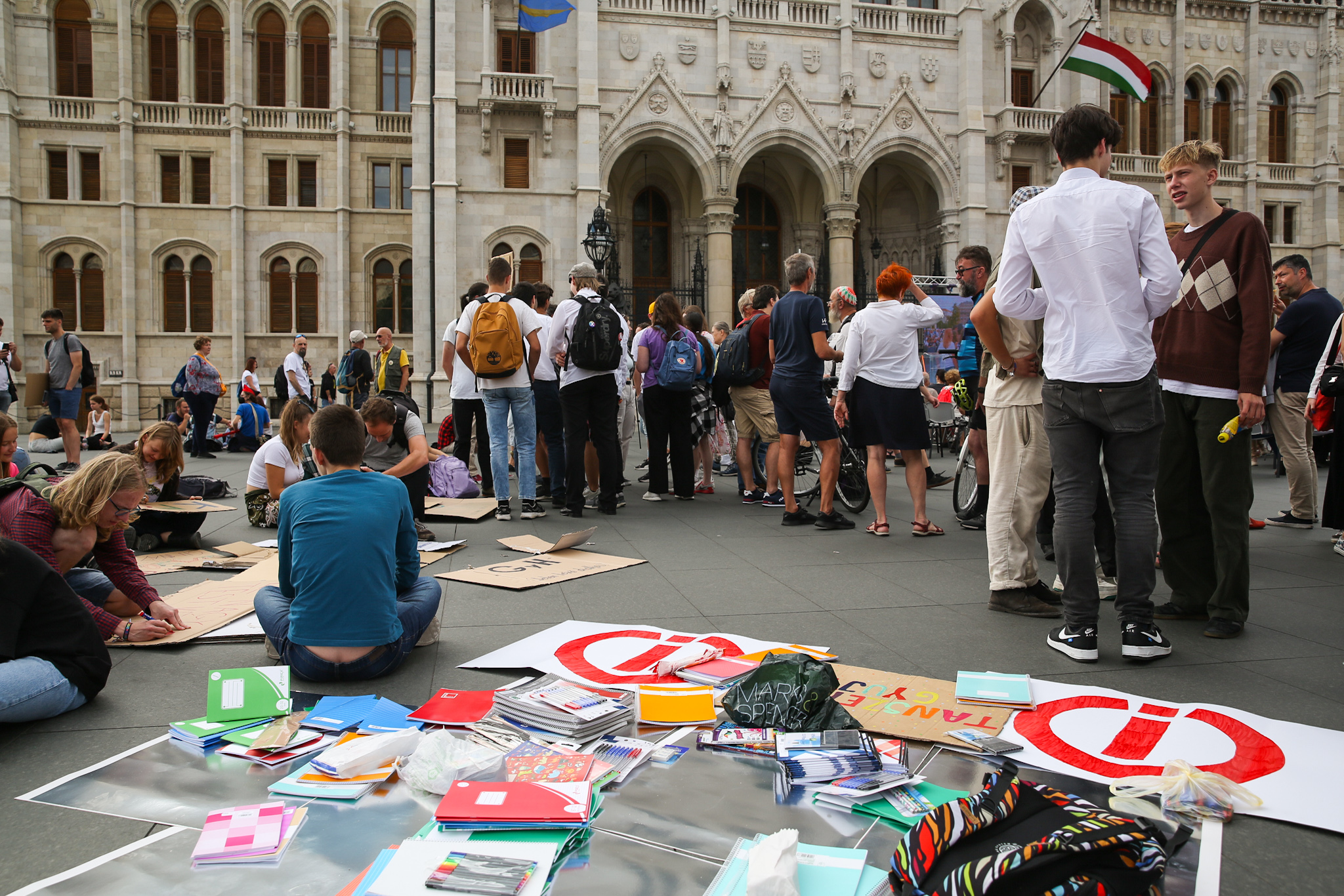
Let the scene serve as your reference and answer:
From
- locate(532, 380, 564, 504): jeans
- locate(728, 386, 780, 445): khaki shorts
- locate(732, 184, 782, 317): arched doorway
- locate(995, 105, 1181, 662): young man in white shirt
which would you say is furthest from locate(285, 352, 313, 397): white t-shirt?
locate(732, 184, 782, 317): arched doorway

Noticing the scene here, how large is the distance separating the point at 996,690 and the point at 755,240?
27.8m

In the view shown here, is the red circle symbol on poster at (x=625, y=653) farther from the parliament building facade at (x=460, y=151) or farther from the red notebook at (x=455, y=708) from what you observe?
the parliament building facade at (x=460, y=151)

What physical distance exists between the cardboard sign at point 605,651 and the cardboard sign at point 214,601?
4.86ft

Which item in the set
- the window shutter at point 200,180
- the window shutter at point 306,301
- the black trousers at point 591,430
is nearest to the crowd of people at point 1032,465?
the black trousers at point 591,430

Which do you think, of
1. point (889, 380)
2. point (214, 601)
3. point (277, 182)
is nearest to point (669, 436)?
point (889, 380)

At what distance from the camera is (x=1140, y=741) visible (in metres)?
2.99

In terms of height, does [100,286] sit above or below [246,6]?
below

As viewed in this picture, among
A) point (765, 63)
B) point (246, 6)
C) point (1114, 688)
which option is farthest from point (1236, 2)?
point (1114, 688)

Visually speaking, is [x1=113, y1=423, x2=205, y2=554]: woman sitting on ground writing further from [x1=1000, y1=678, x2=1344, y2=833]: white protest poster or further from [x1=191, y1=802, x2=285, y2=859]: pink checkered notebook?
[x1=1000, y1=678, x2=1344, y2=833]: white protest poster

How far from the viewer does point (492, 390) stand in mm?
7961

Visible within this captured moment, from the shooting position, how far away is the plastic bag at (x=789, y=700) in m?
3.02

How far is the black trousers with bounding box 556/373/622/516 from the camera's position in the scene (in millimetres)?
8227

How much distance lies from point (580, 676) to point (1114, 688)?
208 cm

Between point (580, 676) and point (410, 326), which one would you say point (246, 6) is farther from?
point (580, 676)
